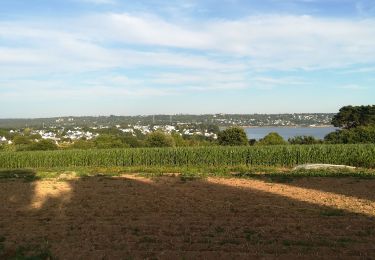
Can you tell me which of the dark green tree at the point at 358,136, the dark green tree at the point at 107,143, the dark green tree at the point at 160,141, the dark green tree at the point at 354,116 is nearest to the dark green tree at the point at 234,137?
the dark green tree at the point at 160,141

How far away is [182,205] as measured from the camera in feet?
43.9

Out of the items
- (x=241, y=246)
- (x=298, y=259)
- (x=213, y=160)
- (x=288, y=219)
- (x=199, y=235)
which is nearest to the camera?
(x=298, y=259)

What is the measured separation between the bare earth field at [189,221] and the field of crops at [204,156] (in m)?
14.4

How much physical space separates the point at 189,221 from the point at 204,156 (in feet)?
77.6

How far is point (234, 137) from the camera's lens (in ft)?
162

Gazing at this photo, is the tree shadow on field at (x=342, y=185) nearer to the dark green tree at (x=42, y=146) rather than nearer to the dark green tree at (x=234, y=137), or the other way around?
the dark green tree at (x=234, y=137)

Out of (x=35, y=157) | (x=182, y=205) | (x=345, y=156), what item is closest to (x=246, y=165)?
(x=345, y=156)

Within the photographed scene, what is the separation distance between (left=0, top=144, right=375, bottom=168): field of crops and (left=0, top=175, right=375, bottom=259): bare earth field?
1445cm

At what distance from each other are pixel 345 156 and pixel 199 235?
25.6 meters

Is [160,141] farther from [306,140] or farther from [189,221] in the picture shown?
[189,221]

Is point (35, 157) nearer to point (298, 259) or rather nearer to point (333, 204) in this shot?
point (333, 204)

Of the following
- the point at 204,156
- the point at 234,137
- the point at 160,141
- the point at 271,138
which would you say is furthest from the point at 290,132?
the point at 204,156

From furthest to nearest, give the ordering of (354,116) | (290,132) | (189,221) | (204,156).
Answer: (290,132) < (354,116) < (204,156) < (189,221)

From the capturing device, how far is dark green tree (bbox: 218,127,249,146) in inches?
1927
